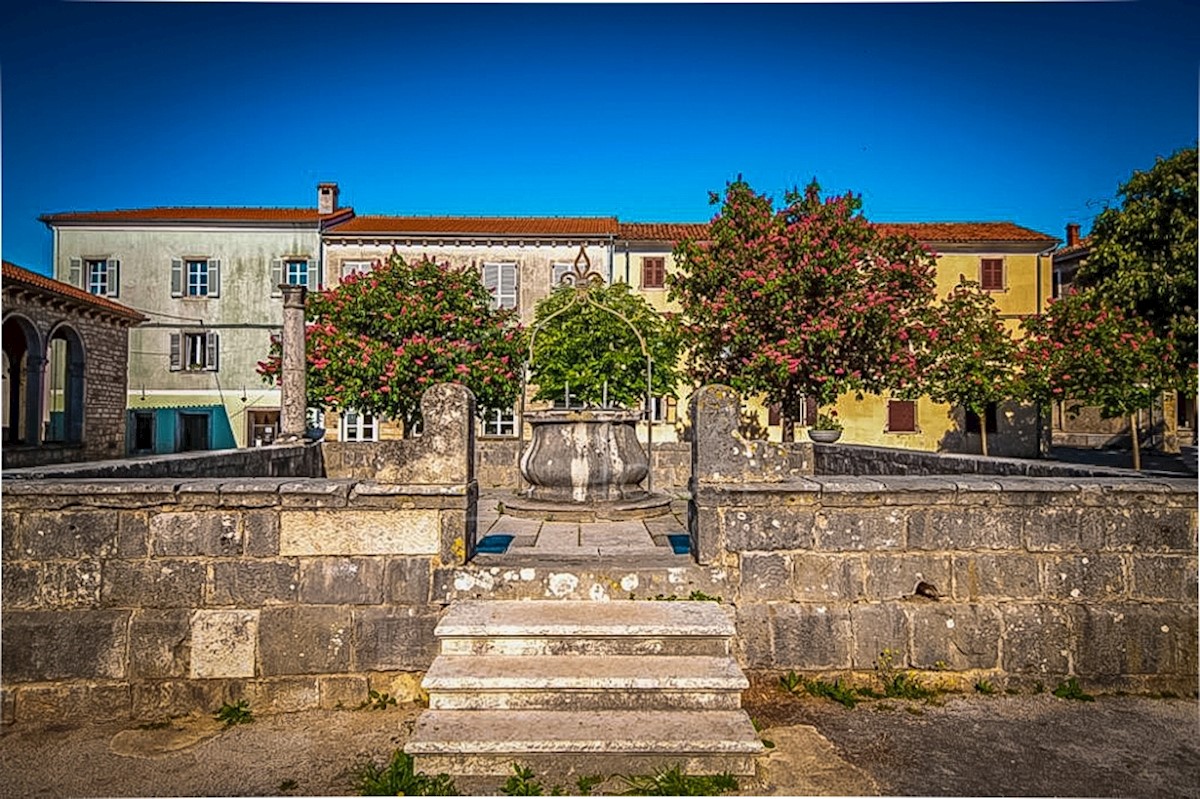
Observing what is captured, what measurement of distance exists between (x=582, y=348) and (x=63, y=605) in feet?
43.3

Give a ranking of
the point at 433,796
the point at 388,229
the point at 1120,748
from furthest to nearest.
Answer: the point at 388,229
the point at 1120,748
the point at 433,796

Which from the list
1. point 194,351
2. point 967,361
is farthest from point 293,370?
point 194,351

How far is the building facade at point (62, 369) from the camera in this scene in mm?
19375

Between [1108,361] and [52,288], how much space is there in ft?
82.8

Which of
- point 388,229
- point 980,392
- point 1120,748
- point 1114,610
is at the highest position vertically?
point 388,229

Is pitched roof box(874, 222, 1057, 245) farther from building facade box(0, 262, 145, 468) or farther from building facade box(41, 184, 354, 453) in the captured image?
building facade box(0, 262, 145, 468)

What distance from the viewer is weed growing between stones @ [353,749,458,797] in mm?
3381

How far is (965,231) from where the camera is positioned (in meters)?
28.2

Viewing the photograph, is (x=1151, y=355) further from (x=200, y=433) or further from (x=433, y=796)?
(x=200, y=433)

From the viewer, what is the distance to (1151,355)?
15039 mm

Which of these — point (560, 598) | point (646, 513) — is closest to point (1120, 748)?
point (560, 598)

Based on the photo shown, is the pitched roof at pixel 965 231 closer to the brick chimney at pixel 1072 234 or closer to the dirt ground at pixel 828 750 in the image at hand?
the brick chimney at pixel 1072 234

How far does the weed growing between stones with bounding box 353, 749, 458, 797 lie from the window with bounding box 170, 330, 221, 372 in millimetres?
28355

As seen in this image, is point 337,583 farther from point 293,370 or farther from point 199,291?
point 199,291
